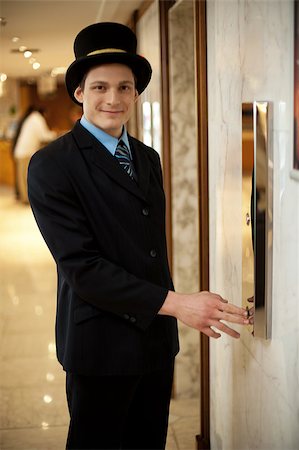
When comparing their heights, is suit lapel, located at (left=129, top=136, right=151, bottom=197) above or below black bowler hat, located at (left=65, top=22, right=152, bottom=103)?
below

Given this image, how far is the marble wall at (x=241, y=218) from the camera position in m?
2.09

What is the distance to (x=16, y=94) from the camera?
1647 centimetres

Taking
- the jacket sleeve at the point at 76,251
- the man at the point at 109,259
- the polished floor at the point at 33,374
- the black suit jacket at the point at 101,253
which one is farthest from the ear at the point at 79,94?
the polished floor at the point at 33,374

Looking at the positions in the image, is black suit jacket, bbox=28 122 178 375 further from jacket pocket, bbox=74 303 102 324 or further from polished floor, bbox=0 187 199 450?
polished floor, bbox=0 187 199 450

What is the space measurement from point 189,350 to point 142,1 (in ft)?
6.78

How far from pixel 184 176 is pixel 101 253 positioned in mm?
1792

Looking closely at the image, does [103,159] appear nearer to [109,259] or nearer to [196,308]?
[109,259]

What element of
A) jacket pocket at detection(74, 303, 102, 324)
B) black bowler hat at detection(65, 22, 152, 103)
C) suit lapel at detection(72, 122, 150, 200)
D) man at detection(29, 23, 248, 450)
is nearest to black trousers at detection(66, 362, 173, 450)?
man at detection(29, 23, 248, 450)

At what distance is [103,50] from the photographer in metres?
1.91

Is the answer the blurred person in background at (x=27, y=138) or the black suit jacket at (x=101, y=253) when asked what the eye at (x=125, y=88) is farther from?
the blurred person in background at (x=27, y=138)

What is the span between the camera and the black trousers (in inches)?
76.6

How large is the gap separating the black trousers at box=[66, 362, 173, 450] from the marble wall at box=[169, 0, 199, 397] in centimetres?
165

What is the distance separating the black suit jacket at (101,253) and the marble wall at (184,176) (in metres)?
A: 1.60

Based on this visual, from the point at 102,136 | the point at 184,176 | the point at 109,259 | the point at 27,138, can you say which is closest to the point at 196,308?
the point at 109,259
